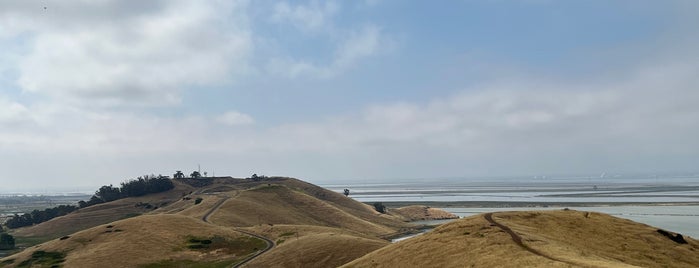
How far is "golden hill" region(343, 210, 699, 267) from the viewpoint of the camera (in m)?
42.2

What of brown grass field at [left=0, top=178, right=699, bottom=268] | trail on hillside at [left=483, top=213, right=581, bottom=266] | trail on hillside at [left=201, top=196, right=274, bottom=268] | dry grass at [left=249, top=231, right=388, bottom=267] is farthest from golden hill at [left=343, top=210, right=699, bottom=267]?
trail on hillside at [left=201, top=196, right=274, bottom=268]

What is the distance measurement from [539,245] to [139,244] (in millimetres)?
91471

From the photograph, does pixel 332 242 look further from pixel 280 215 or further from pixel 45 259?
pixel 280 215

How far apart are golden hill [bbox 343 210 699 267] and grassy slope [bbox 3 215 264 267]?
191ft

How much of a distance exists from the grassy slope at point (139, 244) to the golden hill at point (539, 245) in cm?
5835

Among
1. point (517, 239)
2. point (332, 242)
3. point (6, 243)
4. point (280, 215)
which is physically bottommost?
point (6, 243)

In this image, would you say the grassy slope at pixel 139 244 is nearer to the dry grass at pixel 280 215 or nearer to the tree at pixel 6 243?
the dry grass at pixel 280 215

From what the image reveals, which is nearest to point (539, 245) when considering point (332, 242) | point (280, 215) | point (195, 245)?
point (332, 242)

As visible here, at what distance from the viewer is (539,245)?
146 ft

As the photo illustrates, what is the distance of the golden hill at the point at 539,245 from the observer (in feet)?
138

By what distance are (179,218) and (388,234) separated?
7475 centimetres

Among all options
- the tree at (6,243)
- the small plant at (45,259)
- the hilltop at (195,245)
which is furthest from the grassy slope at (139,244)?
the tree at (6,243)

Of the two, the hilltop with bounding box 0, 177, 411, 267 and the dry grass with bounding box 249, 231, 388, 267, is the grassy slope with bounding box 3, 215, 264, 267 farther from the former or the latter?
the dry grass with bounding box 249, 231, 388, 267

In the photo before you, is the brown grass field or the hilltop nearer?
the brown grass field
